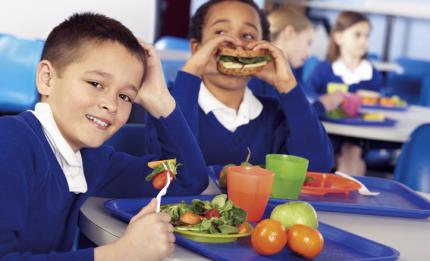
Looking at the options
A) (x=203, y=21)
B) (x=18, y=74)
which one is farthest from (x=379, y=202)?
(x=18, y=74)

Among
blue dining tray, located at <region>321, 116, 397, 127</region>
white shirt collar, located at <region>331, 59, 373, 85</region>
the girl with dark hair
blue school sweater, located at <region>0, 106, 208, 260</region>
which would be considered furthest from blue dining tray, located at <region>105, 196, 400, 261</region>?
white shirt collar, located at <region>331, 59, 373, 85</region>

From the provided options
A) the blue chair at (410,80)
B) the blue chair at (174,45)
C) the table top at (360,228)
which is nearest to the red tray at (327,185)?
the table top at (360,228)

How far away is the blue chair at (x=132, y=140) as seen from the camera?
2.23 meters

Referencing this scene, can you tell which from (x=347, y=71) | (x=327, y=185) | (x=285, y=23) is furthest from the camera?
(x=347, y=71)

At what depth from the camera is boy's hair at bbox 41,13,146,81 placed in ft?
5.60

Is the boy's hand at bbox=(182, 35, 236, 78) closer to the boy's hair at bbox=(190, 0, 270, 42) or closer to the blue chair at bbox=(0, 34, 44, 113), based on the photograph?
the boy's hair at bbox=(190, 0, 270, 42)

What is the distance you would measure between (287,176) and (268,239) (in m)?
0.43

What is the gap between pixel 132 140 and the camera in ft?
7.56

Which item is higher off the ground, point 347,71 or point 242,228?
point 347,71

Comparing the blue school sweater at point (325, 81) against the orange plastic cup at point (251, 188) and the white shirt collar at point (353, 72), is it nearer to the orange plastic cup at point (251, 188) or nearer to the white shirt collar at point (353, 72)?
the white shirt collar at point (353, 72)

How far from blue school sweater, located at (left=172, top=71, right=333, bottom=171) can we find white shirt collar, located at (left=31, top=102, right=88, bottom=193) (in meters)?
0.64

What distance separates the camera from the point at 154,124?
200 cm

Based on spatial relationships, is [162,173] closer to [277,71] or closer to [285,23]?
[277,71]

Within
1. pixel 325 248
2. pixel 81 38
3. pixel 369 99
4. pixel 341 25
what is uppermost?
pixel 341 25
